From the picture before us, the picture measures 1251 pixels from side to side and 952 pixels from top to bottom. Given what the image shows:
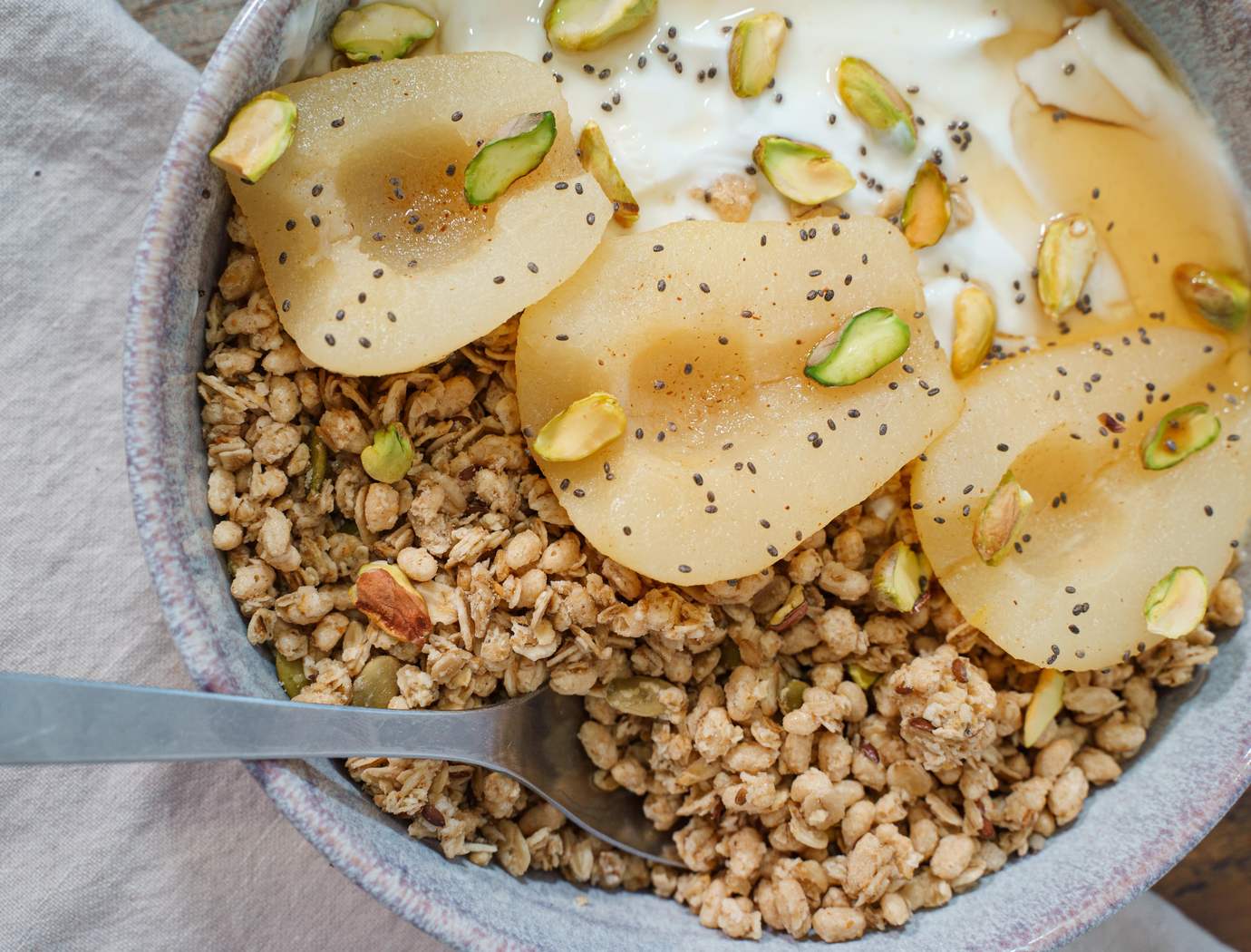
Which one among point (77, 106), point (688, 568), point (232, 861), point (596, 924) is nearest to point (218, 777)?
point (232, 861)

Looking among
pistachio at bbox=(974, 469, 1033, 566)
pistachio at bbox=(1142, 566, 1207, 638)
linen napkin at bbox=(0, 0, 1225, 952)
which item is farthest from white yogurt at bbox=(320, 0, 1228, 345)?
linen napkin at bbox=(0, 0, 1225, 952)

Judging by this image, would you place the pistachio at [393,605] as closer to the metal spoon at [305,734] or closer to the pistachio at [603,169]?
the metal spoon at [305,734]

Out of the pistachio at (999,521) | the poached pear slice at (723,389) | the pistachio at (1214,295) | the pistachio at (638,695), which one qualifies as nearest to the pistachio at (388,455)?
the poached pear slice at (723,389)

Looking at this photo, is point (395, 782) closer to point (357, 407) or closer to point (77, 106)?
point (357, 407)

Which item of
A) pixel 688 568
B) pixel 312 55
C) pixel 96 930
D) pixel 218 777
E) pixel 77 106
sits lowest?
pixel 96 930

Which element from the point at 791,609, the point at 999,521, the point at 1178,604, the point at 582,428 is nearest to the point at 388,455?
the point at 582,428
